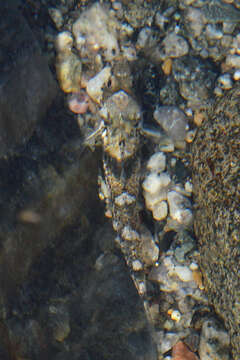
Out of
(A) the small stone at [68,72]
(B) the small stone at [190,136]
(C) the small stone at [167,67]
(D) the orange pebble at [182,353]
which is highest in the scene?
(A) the small stone at [68,72]

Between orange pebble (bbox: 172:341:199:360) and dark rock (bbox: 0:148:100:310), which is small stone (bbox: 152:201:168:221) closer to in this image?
dark rock (bbox: 0:148:100:310)

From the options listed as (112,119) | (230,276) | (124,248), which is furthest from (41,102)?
(230,276)

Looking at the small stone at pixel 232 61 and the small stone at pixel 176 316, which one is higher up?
the small stone at pixel 232 61

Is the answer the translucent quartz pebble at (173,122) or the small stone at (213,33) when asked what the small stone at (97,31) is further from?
the small stone at (213,33)

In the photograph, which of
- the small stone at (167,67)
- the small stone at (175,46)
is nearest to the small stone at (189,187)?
the small stone at (167,67)

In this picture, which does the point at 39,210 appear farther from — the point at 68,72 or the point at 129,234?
the point at 68,72

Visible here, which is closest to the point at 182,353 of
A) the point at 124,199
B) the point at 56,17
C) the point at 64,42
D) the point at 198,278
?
the point at 198,278
